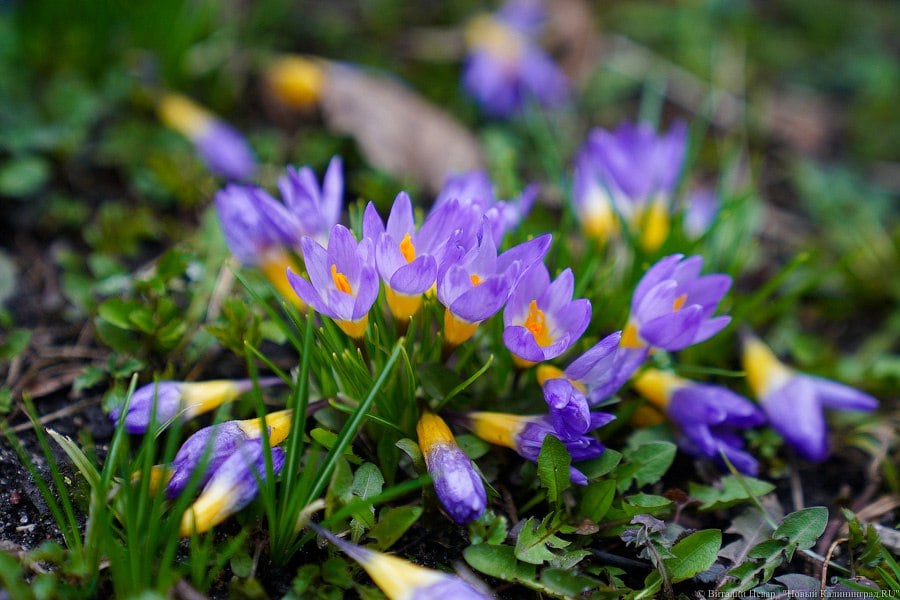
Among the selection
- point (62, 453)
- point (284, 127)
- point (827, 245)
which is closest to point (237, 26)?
point (284, 127)

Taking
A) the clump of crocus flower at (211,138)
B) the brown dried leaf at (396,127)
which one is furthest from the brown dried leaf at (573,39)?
the clump of crocus flower at (211,138)

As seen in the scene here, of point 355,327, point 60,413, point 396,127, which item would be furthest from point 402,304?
point 396,127

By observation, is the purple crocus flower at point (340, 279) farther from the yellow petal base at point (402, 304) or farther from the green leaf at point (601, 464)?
the green leaf at point (601, 464)

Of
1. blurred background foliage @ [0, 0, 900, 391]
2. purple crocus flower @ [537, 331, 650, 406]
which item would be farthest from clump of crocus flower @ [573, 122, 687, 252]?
purple crocus flower @ [537, 331, 650, 406]

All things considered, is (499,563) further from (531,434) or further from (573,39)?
(573,39)

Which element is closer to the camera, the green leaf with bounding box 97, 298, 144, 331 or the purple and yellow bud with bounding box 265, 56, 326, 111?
the green leaf with bounding box 97, 298, 144, 331

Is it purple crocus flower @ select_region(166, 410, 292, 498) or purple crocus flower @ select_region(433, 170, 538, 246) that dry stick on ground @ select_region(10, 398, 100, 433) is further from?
purple crocus flower @ select_region(433, 170, 538, 246)
